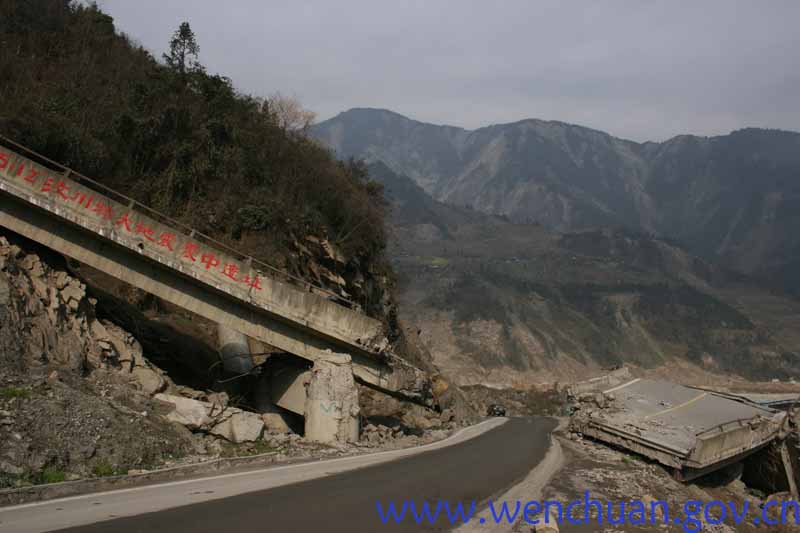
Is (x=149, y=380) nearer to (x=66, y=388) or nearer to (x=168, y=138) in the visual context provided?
(x=66, y=388)

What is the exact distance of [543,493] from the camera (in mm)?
11859

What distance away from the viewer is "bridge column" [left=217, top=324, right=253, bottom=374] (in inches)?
697

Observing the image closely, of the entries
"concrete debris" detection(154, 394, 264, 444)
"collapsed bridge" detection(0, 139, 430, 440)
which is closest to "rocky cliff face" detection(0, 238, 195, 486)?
"concrete debris" detection(154, 394, 264, 444)

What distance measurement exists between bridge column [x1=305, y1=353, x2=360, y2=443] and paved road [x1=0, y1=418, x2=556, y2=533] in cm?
195

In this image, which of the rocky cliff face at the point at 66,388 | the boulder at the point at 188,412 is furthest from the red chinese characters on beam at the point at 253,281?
the boulder at the point at 188,412

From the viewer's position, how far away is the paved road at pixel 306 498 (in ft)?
23.3

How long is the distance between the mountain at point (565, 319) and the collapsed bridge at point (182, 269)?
189 feet

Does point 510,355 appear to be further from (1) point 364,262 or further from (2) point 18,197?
(2) point 18,197

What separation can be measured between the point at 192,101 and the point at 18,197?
40.6 ft

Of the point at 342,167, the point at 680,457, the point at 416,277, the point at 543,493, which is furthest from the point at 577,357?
the point at 543,493

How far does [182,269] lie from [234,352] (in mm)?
4061

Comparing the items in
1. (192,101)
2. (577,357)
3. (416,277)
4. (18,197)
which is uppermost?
(192,101)

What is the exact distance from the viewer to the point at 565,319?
→ 115 m

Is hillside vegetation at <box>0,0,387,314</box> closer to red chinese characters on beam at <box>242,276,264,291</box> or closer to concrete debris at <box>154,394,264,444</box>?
red chinese characters on beam at <box>242,276,264,291</box>
